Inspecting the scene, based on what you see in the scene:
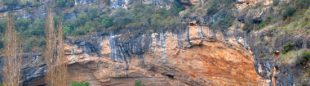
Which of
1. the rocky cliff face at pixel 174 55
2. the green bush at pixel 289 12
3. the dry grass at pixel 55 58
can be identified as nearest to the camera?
the green bush at pixel 289 12

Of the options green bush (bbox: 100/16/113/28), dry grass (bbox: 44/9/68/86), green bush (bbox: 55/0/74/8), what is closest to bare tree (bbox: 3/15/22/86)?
dry grass (bbox: 44/9/68/86)

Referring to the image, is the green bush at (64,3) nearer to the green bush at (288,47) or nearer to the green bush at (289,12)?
the green bush at (289,12)

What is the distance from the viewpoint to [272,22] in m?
28.3

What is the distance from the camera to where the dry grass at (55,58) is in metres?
31.9

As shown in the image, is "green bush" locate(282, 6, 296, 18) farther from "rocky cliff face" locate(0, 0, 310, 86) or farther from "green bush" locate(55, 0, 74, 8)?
"green bush" locate(55, 0, 74, 8)

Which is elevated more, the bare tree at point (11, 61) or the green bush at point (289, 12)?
the green bush at point (289, 12)

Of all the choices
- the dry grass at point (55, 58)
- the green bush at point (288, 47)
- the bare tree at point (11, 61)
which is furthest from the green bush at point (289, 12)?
the bare tree at point (11, 61)

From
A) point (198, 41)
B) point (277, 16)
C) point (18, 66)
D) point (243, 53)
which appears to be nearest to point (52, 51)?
point (18, 66)

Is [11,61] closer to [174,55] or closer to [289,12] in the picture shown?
[174,55]

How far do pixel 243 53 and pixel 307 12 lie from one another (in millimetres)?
5346

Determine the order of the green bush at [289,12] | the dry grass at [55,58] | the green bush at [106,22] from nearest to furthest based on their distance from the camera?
the green bush at [289,12] → the dry grass at [55,58] → the green bush at [106,22]

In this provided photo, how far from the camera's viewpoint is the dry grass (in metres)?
31.9

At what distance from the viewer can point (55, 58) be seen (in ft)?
112

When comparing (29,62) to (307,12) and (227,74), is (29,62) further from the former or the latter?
(307,12)
